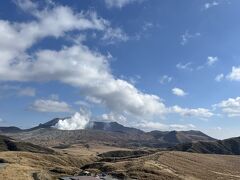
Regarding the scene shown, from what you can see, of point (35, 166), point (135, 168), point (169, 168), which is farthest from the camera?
point (35, 166)

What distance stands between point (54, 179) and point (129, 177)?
19975 mm

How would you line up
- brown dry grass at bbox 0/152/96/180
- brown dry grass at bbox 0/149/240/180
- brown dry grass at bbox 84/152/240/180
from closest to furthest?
brown dry grass at bbox 0/152/96/180, brown dry grass at bbox 0/149/240/180, brown dry grass at bbox 84/152/240/180

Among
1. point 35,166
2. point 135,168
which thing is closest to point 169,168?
point 135,168

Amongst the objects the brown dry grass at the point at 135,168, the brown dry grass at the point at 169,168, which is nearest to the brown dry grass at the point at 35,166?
the brown dry grass at the point at 135,168

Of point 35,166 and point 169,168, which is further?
point 35,166

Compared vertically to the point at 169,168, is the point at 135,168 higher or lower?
lower

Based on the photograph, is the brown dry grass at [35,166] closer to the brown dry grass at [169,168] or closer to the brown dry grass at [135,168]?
the brown dry grass at [135,168]

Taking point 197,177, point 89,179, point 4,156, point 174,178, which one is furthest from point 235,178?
point 4,156

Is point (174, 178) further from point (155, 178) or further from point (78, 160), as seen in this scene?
point (78, 160)

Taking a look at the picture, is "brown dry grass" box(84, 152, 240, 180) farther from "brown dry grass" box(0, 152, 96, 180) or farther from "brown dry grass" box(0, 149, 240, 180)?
"brown dry grass" box(0, 152, 96, 180)

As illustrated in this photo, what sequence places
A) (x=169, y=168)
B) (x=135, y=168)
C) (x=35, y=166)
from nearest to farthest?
(x=135, y=168) < (x=169, y=168) < (x=35, y=166)

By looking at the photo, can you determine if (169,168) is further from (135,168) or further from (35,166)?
(35,166)

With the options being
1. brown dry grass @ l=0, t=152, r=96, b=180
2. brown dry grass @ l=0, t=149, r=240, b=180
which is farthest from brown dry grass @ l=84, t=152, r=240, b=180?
brown dry grass @ l=0, t=152, r=96, b=180

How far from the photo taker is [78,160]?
189500 mm
